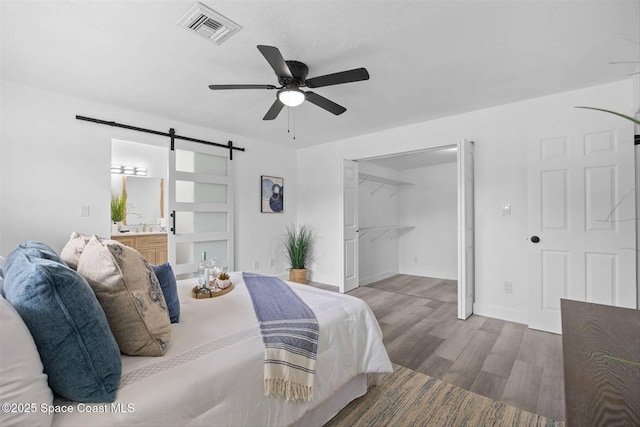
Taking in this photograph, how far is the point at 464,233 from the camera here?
325cm

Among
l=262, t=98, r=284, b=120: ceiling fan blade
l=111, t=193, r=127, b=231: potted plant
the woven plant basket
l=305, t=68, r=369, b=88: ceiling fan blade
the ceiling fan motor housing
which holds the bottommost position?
the woven plant basket

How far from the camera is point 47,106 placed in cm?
290

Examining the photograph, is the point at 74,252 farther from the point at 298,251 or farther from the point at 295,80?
the point at 298,251

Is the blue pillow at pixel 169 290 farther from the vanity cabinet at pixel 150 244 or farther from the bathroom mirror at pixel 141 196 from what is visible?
the bathroom mirror at pixel 141 196

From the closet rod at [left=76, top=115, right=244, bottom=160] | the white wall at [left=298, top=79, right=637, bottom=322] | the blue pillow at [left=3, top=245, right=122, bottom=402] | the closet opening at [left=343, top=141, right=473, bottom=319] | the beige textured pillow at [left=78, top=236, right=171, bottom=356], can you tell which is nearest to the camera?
the blue pillow at [left=3, top=245, right=122, bottom=402]

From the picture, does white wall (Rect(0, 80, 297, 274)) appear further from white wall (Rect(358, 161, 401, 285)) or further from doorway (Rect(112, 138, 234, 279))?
white wall (Rect(358, 161, 401, 285))

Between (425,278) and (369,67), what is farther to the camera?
A: (425,278)

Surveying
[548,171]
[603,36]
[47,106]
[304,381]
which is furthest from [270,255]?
[603,36]

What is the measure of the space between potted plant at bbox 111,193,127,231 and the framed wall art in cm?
236

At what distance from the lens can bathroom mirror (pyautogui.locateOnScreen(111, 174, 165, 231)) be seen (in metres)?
4.98

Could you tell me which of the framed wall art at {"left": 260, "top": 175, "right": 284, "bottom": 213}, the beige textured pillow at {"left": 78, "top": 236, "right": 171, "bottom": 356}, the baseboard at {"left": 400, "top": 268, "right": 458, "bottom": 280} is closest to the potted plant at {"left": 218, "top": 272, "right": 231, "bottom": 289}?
the beige textured pillow at {"left": 78, "top": 236, "right": 171, "bottom": 356}

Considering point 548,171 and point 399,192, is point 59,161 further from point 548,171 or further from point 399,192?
point 399,192

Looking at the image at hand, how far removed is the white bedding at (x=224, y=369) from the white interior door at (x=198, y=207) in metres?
2.18

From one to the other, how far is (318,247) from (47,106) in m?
3.88
